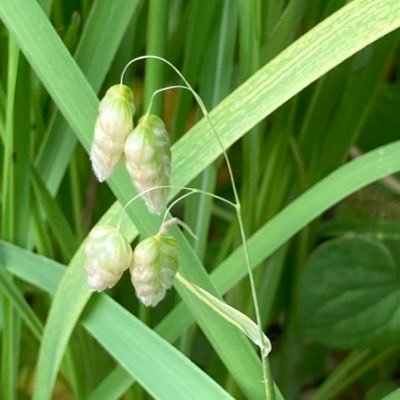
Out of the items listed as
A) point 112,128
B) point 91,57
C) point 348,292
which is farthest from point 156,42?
point 348,292

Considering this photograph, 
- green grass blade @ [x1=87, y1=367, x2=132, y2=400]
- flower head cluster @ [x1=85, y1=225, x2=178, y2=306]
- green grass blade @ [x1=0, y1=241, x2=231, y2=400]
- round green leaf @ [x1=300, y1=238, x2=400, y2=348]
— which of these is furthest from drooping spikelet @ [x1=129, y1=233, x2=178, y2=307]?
round green leaf @ [x1=300, y1=238, x2=400, y2=348]

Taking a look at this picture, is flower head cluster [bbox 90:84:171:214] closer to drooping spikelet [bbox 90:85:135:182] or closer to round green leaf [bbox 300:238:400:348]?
drooping spikelet [bbox 90:85:135:182]

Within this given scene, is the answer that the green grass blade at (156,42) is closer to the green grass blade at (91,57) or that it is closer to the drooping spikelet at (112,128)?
the green grass blade at (91,57)

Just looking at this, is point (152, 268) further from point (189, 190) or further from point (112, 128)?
point (189, 190)

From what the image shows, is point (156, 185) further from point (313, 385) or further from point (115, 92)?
point (313, 385)

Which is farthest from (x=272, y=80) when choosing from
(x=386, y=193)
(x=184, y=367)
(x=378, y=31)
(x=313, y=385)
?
(x=313, y=385)

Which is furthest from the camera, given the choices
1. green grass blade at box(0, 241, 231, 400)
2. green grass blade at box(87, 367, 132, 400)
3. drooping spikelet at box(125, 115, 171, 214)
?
green grass blade at box(87, 367, 132, 400)

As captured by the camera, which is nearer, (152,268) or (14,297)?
(152,268)

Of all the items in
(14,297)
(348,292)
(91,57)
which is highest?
(91,57)
